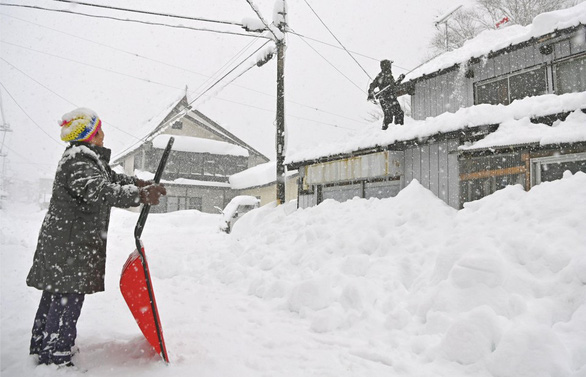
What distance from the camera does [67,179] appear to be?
2666mm

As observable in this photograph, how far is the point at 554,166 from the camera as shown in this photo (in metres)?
6.26

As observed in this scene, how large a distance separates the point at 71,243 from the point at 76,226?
0.42ft

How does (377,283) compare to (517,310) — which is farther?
(377,283)

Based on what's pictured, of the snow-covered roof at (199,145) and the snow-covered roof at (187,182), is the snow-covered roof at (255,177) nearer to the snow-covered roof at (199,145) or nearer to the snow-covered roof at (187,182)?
the snow-covered roof at (187,182)

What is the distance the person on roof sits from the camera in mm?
10406

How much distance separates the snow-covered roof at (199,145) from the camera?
79.2 feet

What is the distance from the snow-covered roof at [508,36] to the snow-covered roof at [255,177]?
12.4 metres

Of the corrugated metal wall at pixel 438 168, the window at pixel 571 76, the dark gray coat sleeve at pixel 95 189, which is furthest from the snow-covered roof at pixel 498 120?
the dark gray coat sleeve at pixel 95 189

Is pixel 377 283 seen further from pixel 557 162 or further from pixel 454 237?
pixel 557 162

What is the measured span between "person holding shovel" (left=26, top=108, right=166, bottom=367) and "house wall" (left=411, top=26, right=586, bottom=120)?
342 inches

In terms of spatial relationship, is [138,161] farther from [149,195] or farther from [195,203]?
[149,195]

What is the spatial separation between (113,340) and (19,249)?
7465 millimetres

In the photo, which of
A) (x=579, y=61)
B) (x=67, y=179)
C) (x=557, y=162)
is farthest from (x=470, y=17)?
(x=67, y=179)

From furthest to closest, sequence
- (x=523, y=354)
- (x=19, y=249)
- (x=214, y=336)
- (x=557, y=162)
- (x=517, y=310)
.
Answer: (x=19, y=249), (x=557, y=162), (x=214, y=336), (x=517, y=310), (x=523, y=354)
